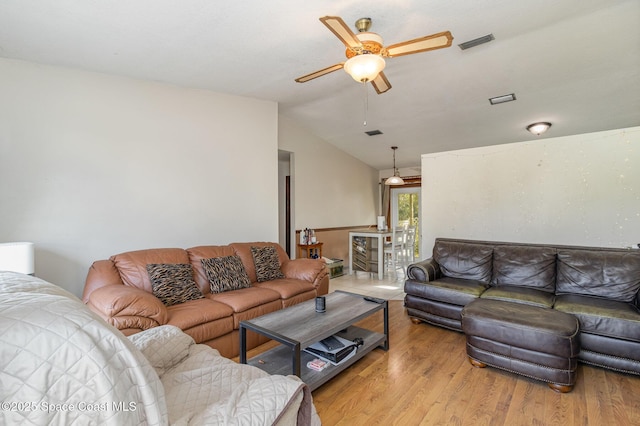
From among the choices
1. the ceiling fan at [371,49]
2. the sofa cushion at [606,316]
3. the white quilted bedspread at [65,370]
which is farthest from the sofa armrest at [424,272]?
the white quilted bedspread at [65,370]

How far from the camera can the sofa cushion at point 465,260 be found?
336 centimetres

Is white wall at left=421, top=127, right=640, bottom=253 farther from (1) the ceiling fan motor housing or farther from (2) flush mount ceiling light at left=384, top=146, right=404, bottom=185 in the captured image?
(1) the ceiling fan motor housing

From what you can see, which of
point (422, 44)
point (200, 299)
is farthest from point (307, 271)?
point (422, 44)

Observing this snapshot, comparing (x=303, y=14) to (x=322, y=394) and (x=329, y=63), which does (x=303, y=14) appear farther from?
(x=322, y=394)

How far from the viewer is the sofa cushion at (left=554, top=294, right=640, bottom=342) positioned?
2.15 meters

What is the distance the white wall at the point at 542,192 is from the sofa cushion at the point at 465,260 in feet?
1.57

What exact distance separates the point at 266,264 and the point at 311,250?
2058 millimetres

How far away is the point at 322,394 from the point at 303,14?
2.82m

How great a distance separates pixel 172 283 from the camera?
104 inches

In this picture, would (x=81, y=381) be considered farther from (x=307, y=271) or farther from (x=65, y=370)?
(x=307, y=271)

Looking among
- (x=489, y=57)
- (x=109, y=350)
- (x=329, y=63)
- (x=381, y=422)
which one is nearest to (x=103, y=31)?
(x=329, y=63)

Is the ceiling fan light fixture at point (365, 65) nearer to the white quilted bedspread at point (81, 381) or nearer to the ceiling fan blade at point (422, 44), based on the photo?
the ceiling fan blade at point (422, 44)

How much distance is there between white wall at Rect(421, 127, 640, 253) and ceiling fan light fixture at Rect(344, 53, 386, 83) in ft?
7.88

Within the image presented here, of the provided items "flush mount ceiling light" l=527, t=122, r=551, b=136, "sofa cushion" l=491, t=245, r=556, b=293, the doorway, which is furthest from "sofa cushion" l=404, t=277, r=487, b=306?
the doorway
